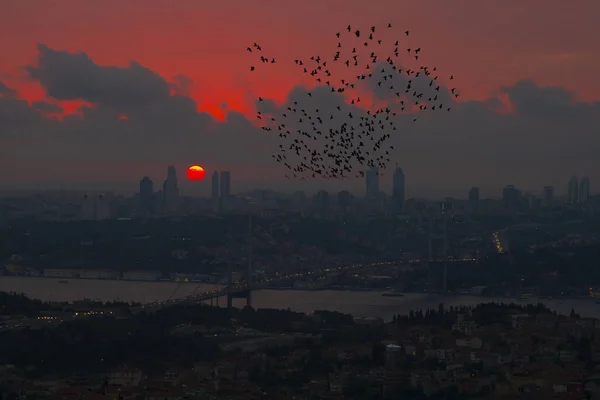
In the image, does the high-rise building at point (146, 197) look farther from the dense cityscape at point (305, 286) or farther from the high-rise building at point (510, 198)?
the high-rise building at point (510, 198)

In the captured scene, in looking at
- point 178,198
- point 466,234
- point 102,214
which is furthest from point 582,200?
point 102,214

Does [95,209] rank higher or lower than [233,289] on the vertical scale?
higher

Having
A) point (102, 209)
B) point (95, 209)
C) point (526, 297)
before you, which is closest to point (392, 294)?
point (526, 297)

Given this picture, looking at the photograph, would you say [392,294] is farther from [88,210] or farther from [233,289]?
[88,210]

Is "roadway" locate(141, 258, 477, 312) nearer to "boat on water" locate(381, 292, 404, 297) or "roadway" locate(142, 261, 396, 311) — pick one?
"roadway" locate(142, 261, 396, 311)

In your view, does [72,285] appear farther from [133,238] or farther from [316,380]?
[316,380]

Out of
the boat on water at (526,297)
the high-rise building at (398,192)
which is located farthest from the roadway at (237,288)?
the high-rise building at (398,192)
